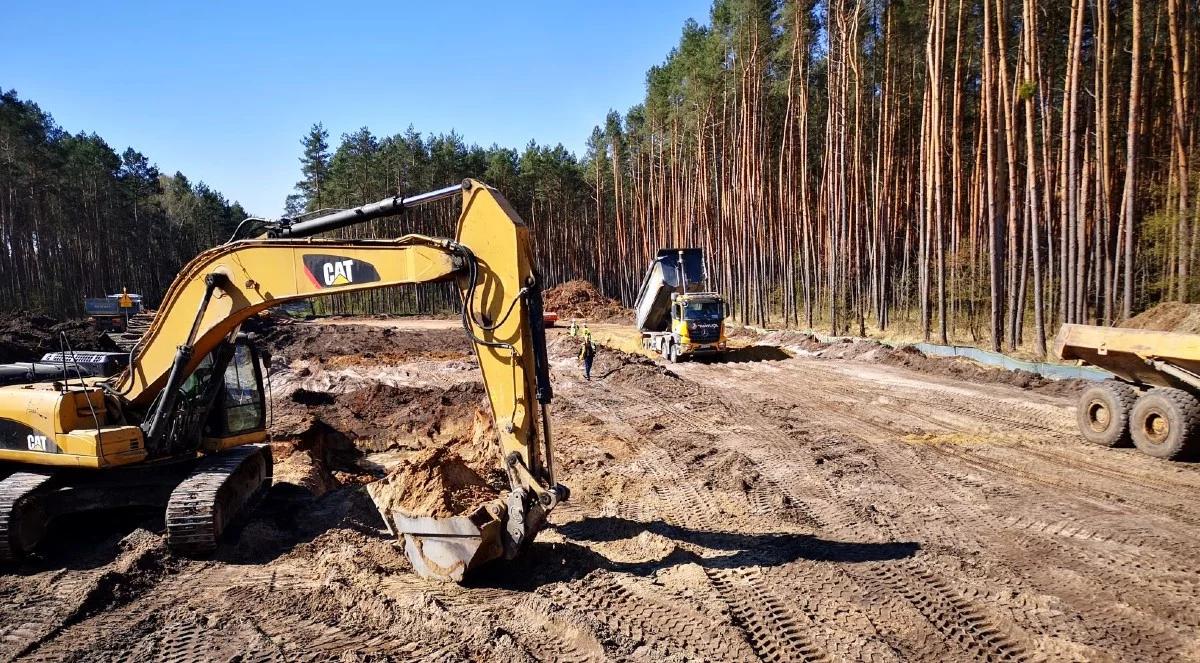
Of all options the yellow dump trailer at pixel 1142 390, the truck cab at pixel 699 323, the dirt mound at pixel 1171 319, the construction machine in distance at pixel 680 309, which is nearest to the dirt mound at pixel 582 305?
the construction machine in distance at pixel 680 309

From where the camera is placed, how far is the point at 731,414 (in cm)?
1397

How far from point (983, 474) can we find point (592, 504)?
5.25 m

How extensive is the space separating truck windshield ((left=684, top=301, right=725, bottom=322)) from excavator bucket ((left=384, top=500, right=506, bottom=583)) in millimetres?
17164

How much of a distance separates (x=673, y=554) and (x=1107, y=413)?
8.16 meters

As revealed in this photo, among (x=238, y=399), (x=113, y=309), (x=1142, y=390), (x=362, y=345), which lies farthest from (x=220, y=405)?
(x=113, y=309)

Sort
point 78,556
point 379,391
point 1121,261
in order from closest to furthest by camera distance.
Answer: point 78,556 → point 379,391 → point 1121,261

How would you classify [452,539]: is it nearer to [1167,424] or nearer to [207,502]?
[207,502]

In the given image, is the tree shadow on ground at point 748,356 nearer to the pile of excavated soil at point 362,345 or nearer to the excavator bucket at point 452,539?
the pile of excavated soil at point 362,345

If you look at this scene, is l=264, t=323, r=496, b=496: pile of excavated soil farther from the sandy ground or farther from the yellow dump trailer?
the yellow dump trailer

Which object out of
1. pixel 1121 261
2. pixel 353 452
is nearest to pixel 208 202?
pixel 353 452

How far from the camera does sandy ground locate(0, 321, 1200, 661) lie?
494cm

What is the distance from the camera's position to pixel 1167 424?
9.60 meters

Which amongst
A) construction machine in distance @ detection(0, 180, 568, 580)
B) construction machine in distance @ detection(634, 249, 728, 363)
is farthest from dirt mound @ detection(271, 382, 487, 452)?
construction machine in distance @ detection(634, 249, 728, 363)

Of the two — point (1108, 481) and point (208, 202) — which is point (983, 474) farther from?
point (208, 202)
